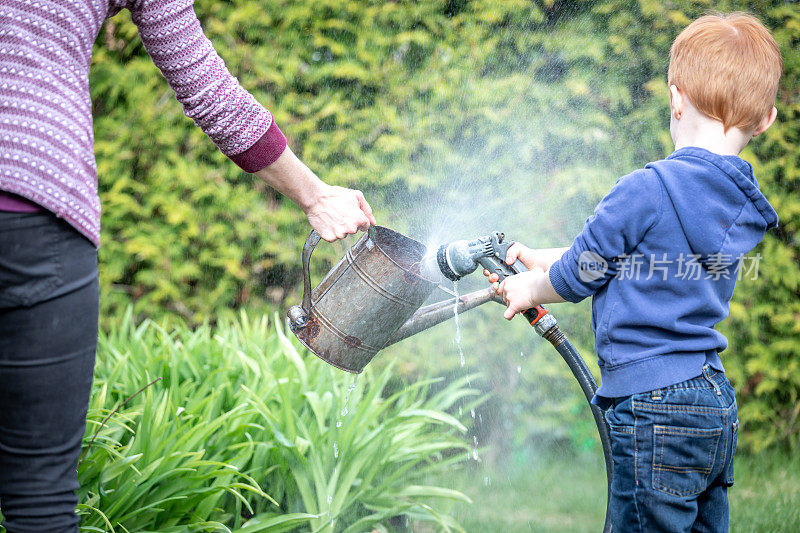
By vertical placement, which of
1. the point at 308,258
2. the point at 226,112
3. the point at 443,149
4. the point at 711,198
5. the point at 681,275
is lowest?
the point at 443,149

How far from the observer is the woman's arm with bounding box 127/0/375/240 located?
1334 millimetres

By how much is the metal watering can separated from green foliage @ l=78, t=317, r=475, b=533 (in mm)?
369

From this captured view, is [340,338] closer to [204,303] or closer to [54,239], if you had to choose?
[54,239]

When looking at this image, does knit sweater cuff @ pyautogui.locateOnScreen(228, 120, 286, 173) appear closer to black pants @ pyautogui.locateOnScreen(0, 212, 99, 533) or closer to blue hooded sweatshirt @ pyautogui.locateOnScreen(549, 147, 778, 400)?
black pants @ pyautogui.locateOnScreen(0, 212, 99, 533)

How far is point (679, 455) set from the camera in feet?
4.90

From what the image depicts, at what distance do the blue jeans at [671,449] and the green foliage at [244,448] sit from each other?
0.93m

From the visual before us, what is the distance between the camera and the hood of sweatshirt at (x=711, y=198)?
1.50 metres

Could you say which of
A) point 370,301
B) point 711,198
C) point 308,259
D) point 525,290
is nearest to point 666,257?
point 711,198

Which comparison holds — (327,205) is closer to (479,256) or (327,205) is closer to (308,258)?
(308,258)

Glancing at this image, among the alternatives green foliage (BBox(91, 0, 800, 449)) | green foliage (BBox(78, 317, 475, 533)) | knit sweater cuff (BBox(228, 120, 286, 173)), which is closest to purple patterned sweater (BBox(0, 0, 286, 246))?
knit sweater cuff (BBox(228, 120, 286, 173))

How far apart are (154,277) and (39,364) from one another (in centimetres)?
272

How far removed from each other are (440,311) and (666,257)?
0.59 meters

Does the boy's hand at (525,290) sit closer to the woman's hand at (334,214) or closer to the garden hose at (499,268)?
the garden hose at (499,268)

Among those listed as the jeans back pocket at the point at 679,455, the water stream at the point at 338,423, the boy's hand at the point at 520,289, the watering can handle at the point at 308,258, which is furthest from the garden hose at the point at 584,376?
the water stream at the point at 338,423
